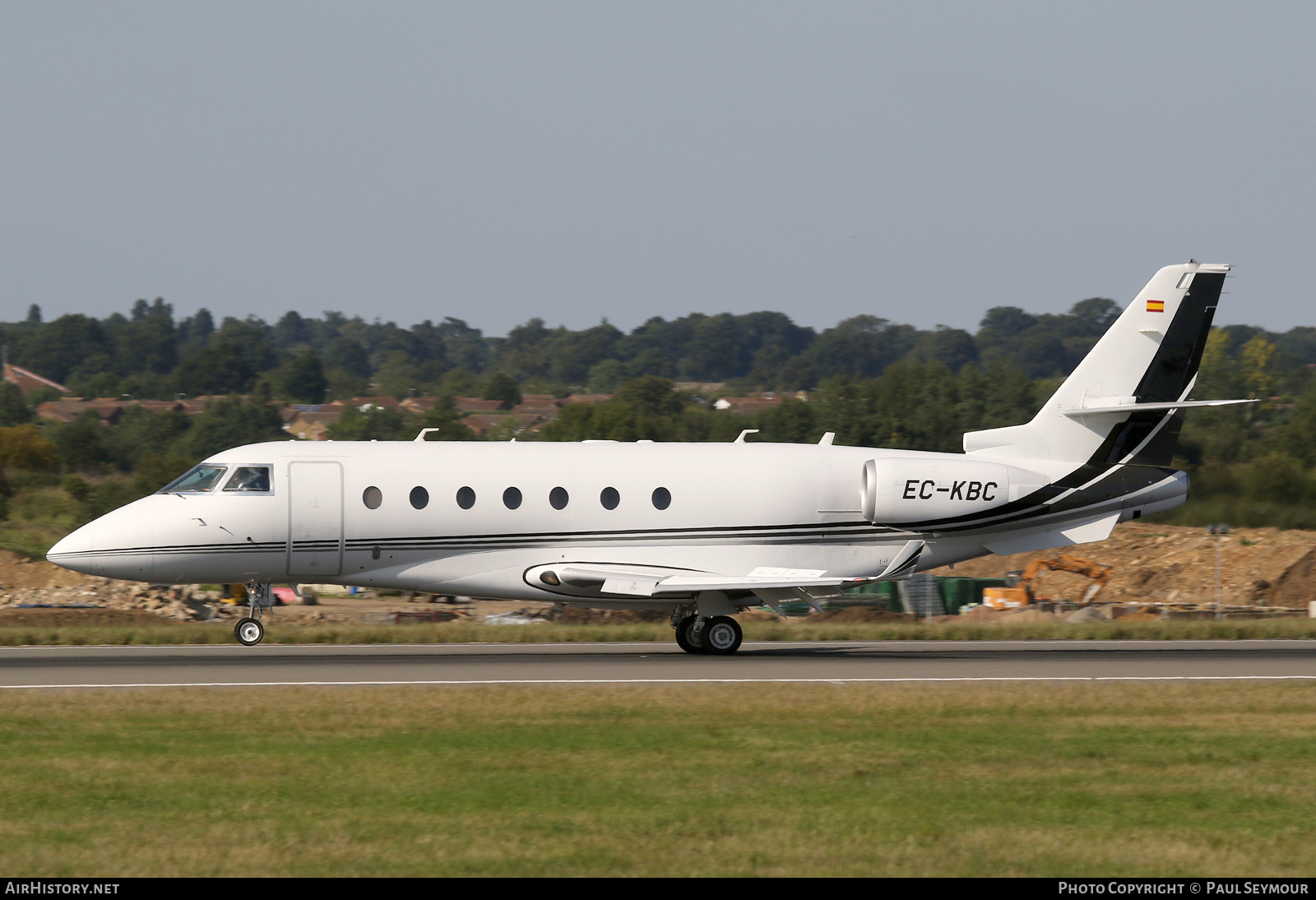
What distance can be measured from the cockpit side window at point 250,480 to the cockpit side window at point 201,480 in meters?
0.21

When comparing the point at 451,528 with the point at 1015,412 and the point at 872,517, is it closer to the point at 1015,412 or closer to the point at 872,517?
the point at 872,517

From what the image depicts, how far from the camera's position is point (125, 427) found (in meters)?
90.8

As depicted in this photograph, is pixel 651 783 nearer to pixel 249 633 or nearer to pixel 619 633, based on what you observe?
pixel 249 633

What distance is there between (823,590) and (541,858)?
1396 cm

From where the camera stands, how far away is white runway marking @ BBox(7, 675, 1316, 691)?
18.9 m

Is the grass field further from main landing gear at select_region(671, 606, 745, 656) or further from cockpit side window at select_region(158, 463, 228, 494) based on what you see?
cockpit side window at select_region(158, 463, 228, 494)

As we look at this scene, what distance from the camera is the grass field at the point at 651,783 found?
9773 millimetres

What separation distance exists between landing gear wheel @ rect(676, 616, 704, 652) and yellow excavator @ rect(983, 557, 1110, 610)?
18189 mm

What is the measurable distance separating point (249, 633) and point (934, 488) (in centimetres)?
1123

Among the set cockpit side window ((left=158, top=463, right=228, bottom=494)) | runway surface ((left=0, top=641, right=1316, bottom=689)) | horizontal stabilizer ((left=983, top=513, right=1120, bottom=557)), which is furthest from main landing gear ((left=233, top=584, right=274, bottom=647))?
horizontal stabilizer ((left=983, top=513, right=1120, bottom=557))

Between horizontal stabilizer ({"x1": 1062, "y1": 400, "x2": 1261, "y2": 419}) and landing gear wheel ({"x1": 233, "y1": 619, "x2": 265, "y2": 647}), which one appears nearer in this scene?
landing gear wheel ({"x1": 233, "y1": 619, "x2": 265, "y2": 647})

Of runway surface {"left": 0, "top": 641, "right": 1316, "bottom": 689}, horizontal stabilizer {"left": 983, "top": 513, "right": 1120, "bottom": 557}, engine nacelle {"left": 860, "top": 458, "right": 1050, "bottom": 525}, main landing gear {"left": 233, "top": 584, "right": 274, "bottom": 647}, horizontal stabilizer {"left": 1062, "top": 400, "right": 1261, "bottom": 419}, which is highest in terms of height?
horizontal stabilizer {"left": 1062, "top": 400, "right": 1261, "bottom": 419}

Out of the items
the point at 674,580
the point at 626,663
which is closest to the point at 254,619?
the point at 626,663

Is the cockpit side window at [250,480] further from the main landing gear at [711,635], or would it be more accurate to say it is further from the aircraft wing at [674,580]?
the main landing gear at [711,635]
